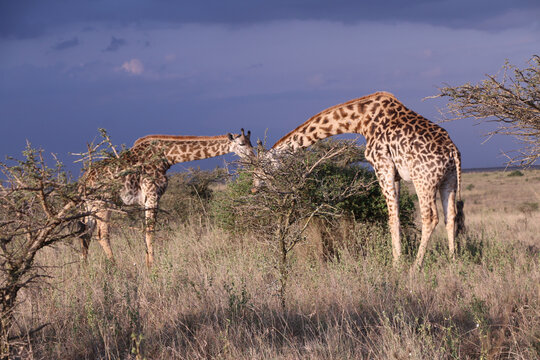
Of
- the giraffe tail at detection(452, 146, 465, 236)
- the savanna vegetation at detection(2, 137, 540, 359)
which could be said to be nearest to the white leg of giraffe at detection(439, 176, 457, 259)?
the giraffe tail at detection(452, 146, 465, 236)

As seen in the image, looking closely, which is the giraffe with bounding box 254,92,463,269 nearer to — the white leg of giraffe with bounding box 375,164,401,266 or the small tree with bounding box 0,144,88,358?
the white leg of giraffe with bounding box 375,164,401,266

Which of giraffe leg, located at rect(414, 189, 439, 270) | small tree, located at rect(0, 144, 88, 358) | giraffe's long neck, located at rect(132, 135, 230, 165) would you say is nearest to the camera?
small tree, located at rect(0, 144, 88, 358)

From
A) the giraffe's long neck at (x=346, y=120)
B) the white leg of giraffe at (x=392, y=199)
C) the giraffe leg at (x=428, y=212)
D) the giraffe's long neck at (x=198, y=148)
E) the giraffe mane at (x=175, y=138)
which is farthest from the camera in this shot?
the giraffe's long neck at (x=198, y=148)

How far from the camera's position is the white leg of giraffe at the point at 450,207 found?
7.89 m

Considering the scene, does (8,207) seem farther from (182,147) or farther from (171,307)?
(182,147)

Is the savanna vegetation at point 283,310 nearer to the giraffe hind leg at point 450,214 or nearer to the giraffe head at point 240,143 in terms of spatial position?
the giraffe hind leg at point 450,214

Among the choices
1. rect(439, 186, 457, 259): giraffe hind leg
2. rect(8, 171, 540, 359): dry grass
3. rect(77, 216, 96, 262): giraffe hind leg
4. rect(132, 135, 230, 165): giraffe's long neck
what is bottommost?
rect(8, 171, 540, 359): dry grass

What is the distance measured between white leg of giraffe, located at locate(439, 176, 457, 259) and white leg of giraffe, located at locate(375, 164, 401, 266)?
0.75m

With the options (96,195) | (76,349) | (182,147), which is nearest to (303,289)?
(76,349)

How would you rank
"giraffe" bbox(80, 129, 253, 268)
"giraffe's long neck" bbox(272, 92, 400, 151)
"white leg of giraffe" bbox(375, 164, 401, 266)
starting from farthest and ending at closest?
1. "giraffe's long neck" bbox(272, 92, 400, 151)
2. "giraffe" bbox(80, 129, 253, 268)
3. "white leg of giraffe" bbox(375, 164, 401, 266)

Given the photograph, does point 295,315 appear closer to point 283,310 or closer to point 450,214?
Result: point 283,310

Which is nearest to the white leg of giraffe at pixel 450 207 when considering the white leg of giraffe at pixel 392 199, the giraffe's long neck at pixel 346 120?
the white leg of giraffe at pixel 392 199

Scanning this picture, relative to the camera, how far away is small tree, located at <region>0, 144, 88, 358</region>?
146 inches

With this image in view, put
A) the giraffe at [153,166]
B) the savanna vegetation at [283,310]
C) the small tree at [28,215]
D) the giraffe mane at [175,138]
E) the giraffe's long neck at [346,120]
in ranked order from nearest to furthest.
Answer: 1. the small tree at [28,215]
2. the savanna vegetation at [283,310]
3. the giraffe at [153,166]
4. the giraffe's long neck at [346,120]
5. the giraffe mane at [175,138]
